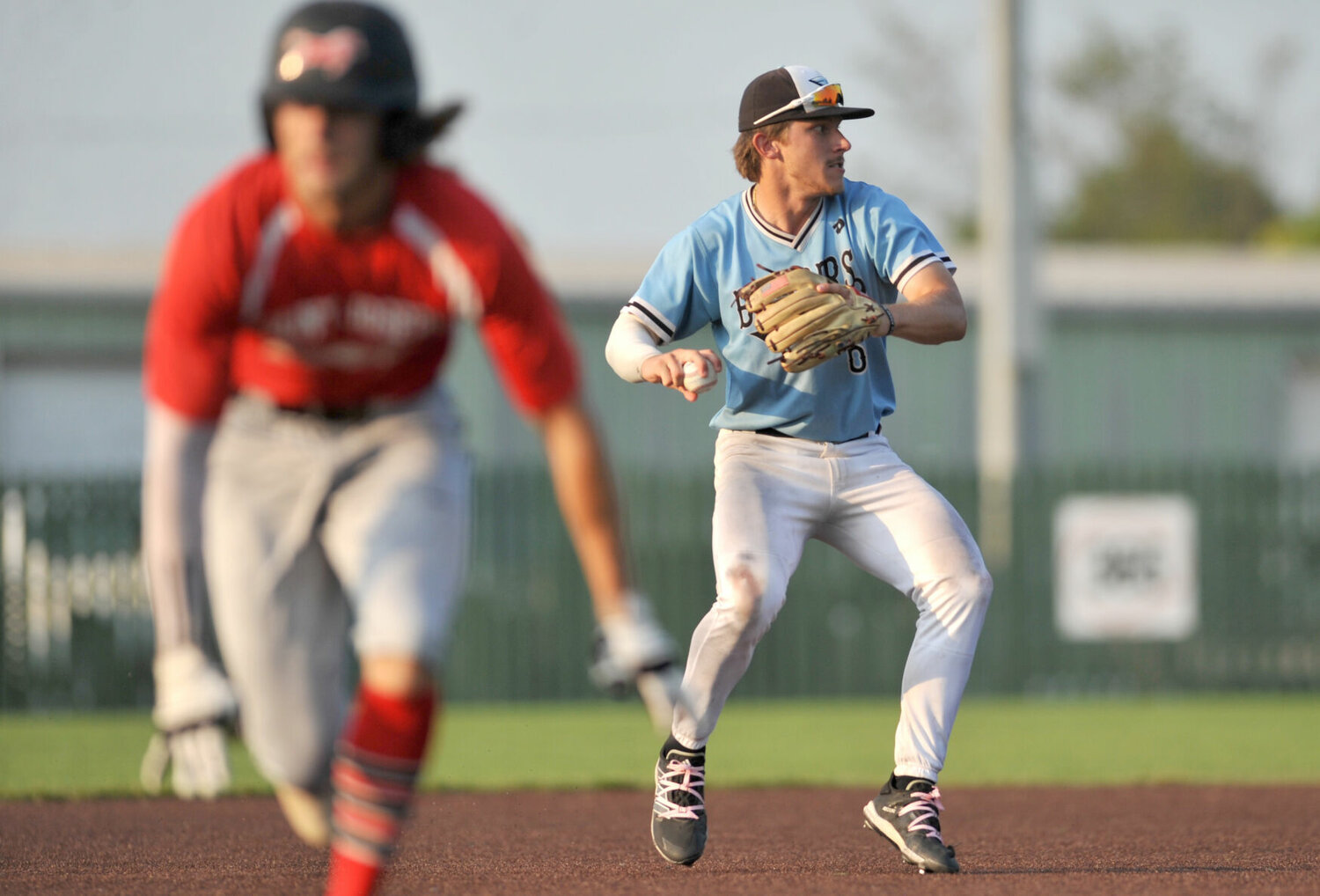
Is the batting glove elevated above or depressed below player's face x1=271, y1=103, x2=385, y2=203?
below

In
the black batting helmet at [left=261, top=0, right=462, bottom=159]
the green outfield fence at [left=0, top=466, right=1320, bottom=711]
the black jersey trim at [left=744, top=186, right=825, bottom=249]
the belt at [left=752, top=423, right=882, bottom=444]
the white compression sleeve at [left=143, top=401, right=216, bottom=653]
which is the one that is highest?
the black batting helmet at [left=261, top=0, right=462, bottom=159]

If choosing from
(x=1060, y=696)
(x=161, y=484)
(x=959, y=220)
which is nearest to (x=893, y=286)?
(x=161, y=484)

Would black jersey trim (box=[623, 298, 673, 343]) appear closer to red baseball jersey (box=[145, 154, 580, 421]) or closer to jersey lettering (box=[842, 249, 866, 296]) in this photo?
jersey lettering (box=[842, 249, 866, 296])

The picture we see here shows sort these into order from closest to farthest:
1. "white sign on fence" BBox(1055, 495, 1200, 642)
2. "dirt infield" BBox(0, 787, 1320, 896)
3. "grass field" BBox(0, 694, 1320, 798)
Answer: "dirt infield" BBox(0, 787, 1320, 896)
"grass field" BBox(0, 694, 1320, 798)
"white sign on fence" BBox(1055, 495, 1200, 642)

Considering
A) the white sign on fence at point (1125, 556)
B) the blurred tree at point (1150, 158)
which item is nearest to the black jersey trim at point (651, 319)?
the white sign on fence at point (1125, 556)

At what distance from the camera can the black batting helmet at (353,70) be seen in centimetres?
423

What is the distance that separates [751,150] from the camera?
675 centimetres

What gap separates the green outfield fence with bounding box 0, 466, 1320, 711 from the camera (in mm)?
17109

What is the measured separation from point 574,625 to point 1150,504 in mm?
5812

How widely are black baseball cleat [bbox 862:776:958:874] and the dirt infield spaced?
8 cm

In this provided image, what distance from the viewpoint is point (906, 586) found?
648 centimetres

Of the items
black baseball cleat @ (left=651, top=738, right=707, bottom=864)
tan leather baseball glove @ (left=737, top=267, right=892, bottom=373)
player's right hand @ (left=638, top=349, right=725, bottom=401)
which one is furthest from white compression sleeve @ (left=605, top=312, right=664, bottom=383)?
black baseball cleat @ (left=651, top=738, right=707, bottom=864)

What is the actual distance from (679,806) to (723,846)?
37.5 inches

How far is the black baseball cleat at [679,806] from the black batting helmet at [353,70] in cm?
275
